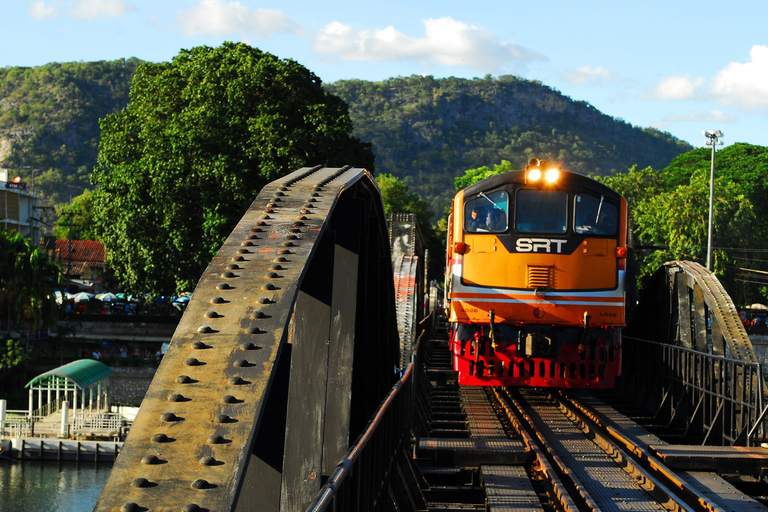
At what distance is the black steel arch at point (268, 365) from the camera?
262 centimetres

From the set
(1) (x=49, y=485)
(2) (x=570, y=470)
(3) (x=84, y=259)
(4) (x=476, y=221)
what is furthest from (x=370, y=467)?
(3) (x=84, y=259)

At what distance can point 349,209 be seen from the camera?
5.24m

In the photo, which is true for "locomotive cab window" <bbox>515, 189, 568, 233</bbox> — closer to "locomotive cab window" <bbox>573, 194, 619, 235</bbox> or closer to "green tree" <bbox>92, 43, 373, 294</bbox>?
"locomotive cab window" <bbox>573, 194, 619, 235</bbox>

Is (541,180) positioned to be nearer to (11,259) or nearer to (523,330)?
(523,330)

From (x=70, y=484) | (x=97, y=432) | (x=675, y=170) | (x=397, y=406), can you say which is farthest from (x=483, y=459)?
(x=675, y=170)

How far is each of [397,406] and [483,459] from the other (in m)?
2.18

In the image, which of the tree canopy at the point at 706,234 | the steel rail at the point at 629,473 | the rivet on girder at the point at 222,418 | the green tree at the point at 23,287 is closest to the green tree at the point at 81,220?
the green tree at the point at 23,287

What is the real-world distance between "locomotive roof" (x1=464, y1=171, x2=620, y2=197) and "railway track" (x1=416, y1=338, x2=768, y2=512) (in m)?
3.52

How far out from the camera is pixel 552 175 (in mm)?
13578

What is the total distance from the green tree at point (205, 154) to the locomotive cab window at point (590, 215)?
1916 cm

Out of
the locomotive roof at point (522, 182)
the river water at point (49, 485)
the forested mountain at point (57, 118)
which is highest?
the forested mountain at point (57, 118)

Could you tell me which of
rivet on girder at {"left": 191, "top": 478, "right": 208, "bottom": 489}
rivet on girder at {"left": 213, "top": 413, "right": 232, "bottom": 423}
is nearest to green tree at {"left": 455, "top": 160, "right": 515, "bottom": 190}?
rivet on girder at {"left": 213, "top": 413, "right": 232, "bottom": 423}

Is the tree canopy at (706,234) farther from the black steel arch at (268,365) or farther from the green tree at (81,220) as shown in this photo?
the green tree at (81,220)

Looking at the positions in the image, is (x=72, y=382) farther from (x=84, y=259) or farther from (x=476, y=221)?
(x=84, y=259)
